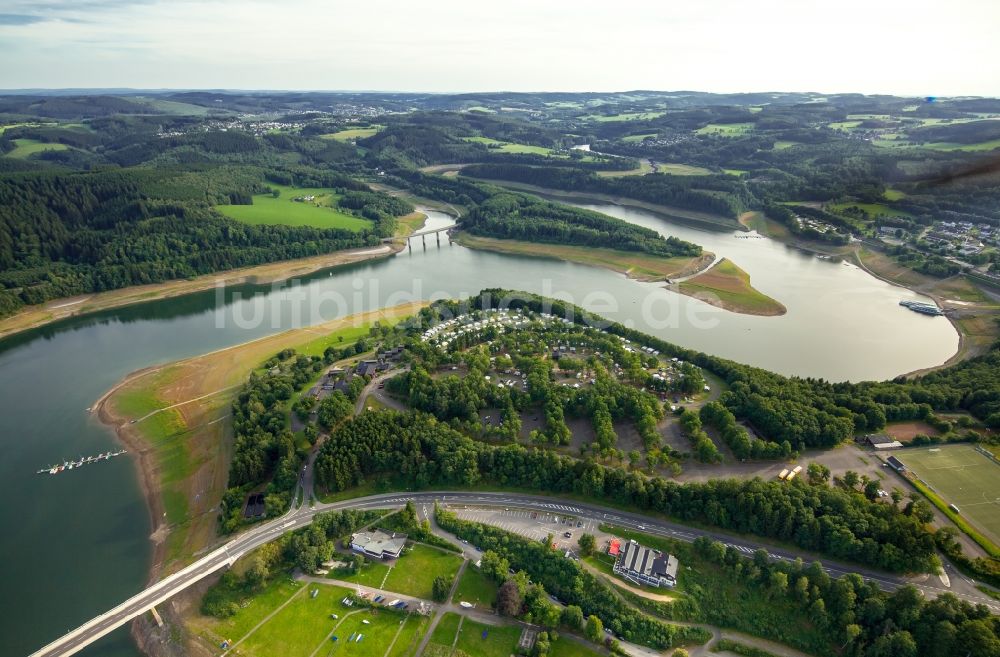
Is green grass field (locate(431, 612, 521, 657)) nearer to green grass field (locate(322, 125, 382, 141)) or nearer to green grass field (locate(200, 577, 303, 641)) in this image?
green grass field (locate(200, 577, 303, 641))

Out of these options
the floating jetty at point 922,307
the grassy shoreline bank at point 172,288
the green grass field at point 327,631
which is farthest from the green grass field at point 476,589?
the floating jetty at point 922,307

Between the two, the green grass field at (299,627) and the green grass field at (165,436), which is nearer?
the green grass field at (299,627)

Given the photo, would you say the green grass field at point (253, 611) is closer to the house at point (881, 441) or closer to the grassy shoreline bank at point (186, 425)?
the grassy shoreline bank at point (186, 425)

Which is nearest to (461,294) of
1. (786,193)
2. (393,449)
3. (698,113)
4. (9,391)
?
(393,449)

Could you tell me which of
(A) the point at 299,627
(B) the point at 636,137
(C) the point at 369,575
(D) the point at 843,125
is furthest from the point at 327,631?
(D) the point at 843,125

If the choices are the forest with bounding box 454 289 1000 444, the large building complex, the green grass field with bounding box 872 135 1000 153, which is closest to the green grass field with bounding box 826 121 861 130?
the green grass field with bounding box 872 135 1000 153

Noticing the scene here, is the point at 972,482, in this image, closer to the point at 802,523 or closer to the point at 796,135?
the point at 802,523
